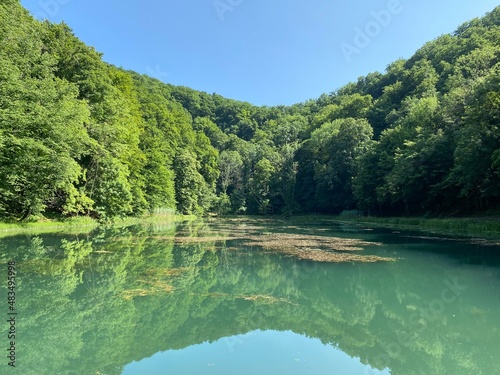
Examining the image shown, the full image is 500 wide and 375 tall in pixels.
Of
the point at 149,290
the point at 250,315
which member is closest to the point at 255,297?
the point at 250,315

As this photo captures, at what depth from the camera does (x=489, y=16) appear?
70188 mm

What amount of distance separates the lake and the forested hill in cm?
1198

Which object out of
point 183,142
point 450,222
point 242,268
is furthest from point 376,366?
point 183,142

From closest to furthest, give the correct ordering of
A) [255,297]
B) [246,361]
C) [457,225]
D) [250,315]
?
[246,361], [250,315], [255,297], [457,225]

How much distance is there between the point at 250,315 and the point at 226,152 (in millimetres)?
83119

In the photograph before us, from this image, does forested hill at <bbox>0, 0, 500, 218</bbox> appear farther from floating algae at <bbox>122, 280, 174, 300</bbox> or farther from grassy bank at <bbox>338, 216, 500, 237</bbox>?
floating algae at <bbox>122, 280, 174, 300</bbox>

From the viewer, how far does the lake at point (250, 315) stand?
203 inches

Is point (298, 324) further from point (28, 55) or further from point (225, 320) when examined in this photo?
point (28, 55)

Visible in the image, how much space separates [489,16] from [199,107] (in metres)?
75.7

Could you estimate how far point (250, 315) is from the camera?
7293mm

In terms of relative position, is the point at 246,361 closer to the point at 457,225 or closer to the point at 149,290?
the point at 149,290

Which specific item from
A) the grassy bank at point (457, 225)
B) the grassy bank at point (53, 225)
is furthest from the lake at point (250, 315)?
the grassy bank at point (457, 225)

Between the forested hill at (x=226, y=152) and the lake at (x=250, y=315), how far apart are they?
39.3ft

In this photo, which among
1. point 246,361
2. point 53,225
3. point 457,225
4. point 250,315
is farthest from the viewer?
point 457,225
